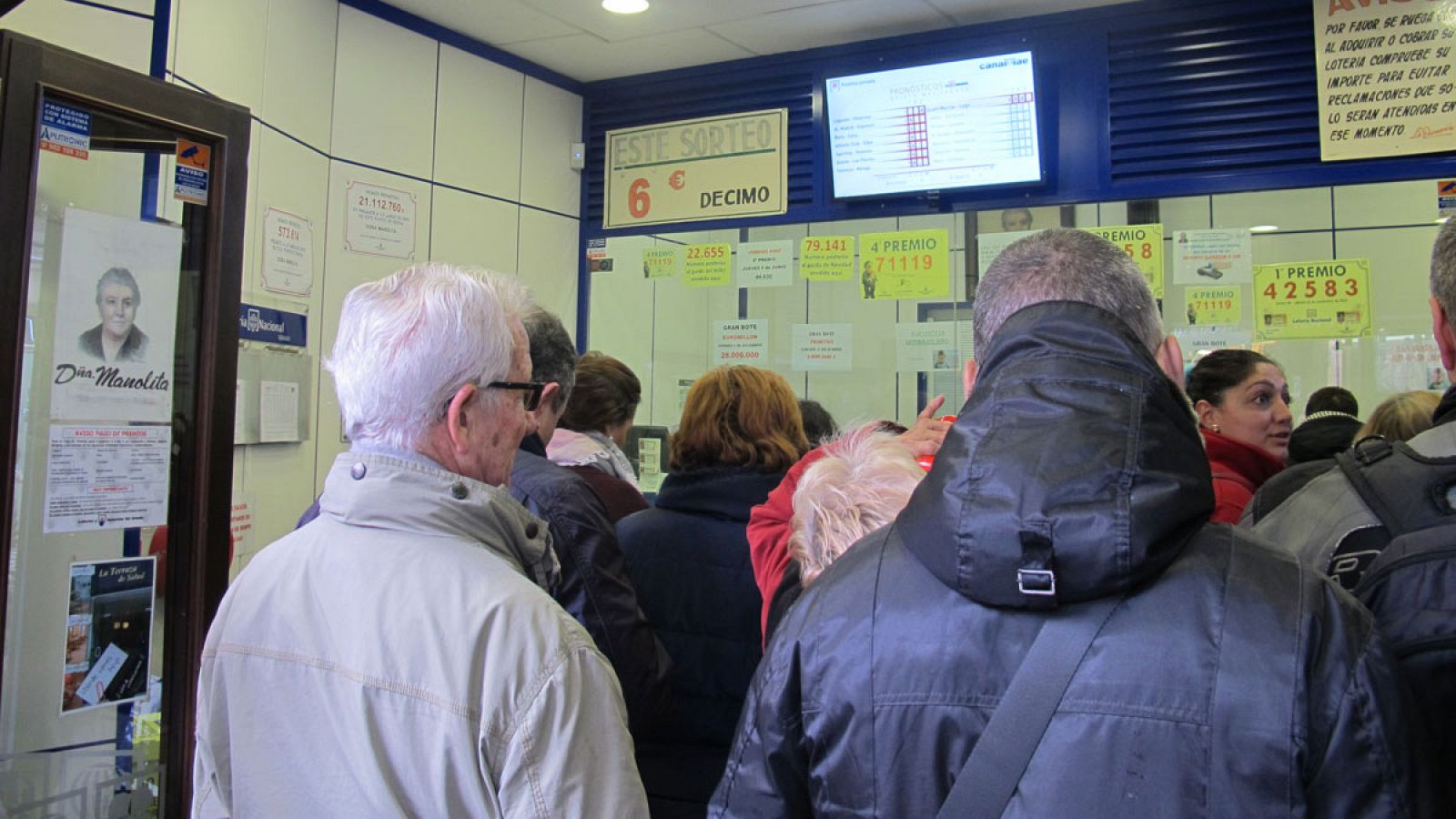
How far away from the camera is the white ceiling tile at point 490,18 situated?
4301 mm

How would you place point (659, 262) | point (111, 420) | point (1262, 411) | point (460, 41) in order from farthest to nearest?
point (659, 262) → point (460, 41) → point (1262, 411) → point (111, 420)

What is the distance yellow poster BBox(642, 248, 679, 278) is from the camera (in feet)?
16.6

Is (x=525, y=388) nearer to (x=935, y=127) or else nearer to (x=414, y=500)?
(x=414, y=500)

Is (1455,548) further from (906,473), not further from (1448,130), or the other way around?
(1448,130)

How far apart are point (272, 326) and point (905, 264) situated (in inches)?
99.7

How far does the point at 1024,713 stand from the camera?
→ 0.99 meters

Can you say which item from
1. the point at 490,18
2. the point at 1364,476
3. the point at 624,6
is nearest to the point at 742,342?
the point at 624,6

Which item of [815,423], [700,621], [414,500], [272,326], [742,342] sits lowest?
[700,621]

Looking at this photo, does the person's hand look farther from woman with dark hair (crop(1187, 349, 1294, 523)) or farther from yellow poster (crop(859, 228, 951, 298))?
yellow poster (crop(859, 228, 951, 298))

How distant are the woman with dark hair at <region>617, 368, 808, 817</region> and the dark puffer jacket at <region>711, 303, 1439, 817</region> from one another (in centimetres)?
114

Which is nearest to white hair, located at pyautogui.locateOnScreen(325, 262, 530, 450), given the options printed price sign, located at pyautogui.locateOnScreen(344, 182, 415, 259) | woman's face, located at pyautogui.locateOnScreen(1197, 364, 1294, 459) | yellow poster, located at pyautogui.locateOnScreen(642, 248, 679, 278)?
woman's face, located at pyautogui.locateOnScreen(1197, 364, 1294, 459)

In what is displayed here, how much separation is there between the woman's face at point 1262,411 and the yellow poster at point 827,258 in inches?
77.6

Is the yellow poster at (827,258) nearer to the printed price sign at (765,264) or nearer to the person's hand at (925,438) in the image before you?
the printed price sign at (765,264)

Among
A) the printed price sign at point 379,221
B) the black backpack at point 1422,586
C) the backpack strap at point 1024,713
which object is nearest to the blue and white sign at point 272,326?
the printed price sign at point 379,221
